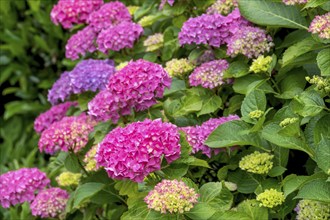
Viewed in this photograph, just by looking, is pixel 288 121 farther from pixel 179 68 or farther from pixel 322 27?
pixel 179 68

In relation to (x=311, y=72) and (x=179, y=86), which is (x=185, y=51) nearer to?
(x=179, y=86)

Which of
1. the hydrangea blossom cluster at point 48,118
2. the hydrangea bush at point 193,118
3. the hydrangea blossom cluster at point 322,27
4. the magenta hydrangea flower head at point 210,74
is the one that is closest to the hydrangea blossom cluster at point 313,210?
the hydrangea bush at point 193,118

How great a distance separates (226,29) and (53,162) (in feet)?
3.37

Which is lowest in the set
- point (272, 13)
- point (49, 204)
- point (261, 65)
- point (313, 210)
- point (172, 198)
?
point (49, 204)

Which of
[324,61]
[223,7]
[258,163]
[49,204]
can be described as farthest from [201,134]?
[49,204]

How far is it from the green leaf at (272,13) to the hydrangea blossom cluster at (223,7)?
0.25 metres

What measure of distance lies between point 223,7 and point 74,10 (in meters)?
0.92

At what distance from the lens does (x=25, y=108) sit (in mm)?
5078

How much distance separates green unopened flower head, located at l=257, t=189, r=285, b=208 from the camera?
222 cm

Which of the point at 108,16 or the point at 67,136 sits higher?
the point at 108,16

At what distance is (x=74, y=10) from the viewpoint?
3.58 metres

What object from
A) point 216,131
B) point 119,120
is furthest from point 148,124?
point 119,120

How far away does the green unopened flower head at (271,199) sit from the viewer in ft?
7.27

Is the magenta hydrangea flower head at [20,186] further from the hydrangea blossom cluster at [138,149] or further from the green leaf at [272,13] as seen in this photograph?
the green leaf at [272,13]
